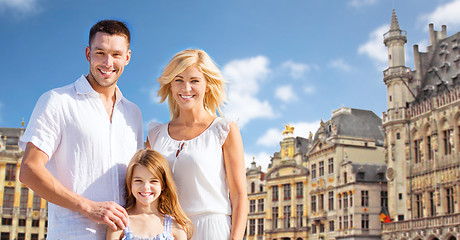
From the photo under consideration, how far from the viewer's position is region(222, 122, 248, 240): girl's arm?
4.19 metres

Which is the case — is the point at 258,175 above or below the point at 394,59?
below

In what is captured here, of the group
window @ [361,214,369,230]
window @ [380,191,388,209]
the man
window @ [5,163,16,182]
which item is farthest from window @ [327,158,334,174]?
the man

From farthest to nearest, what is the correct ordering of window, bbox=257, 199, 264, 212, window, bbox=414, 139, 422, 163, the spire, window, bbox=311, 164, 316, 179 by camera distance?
window, bbox=257, 199, 264, 212 → window, bbox=311, 164, 316, 179 → the spire → window, bbox=414, 139, 422, 163

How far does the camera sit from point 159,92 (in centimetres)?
468

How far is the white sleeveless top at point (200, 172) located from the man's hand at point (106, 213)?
0.65 metres

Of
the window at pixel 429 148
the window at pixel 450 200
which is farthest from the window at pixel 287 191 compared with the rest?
the window at pixel 450 200

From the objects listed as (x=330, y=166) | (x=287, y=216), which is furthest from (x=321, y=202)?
(x=287, y=216)

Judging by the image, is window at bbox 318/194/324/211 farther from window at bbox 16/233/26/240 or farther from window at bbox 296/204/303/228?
window at bbox 16/233/26/240

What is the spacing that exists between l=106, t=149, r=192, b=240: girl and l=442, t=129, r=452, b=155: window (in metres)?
31.6

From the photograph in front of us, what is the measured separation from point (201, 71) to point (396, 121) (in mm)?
35034

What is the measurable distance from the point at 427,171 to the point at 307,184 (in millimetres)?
13649

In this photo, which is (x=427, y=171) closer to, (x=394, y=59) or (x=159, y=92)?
(x=394, y=59)

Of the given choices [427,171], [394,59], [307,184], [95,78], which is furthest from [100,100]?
[307,184]

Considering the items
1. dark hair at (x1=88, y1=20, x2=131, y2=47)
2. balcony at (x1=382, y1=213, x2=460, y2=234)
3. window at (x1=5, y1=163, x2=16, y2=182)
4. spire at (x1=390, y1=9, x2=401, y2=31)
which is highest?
spire at (x1=390, y1=9, x2=401, y2=31)
